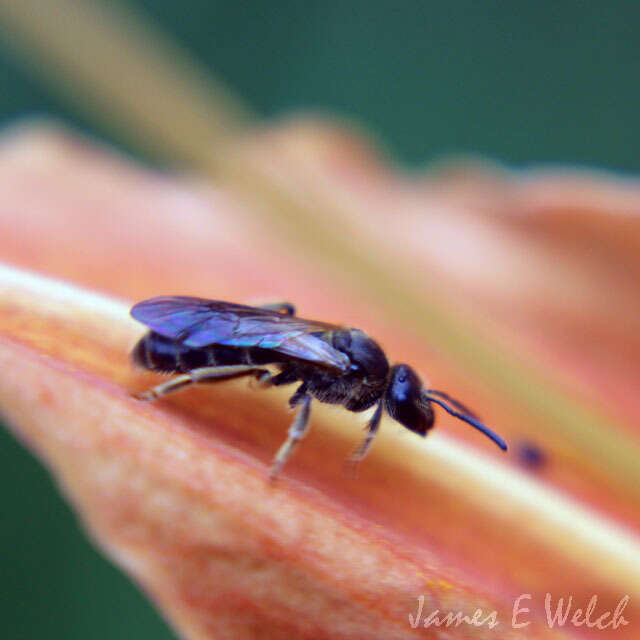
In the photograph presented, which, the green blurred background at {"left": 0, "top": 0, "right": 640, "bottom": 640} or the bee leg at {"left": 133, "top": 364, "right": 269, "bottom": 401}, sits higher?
the green blurred background at {"left": 0, "top": 0, "right": 640, "bottom": 640}

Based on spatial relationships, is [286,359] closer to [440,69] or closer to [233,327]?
[233,327]

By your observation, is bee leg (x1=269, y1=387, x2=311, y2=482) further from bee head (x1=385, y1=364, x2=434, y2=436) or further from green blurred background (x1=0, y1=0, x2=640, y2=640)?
green blurred background (x1=0, y1=0, x2=640, y2=640)

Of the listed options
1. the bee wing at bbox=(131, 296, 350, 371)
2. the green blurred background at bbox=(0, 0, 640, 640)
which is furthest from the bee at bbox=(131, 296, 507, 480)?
the green blurred background at bbox=(0, 0, 640, 640)

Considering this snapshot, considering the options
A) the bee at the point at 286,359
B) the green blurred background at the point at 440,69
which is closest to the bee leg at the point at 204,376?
the bee at the point at 286,359

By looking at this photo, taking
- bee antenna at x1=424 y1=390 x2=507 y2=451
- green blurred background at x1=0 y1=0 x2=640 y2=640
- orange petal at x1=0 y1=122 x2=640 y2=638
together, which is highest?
green blurred background at x1=0 y1=0 x2=640 y2=640

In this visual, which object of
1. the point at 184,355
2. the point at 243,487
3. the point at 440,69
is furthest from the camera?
the point at 440,69

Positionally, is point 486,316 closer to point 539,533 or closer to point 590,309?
point 590,309

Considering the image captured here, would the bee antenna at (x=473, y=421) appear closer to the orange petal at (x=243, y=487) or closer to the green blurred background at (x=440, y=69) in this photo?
the orange petal at (x=243, y=487)

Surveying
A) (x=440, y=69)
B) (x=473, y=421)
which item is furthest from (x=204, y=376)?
(x=440, y=69)
